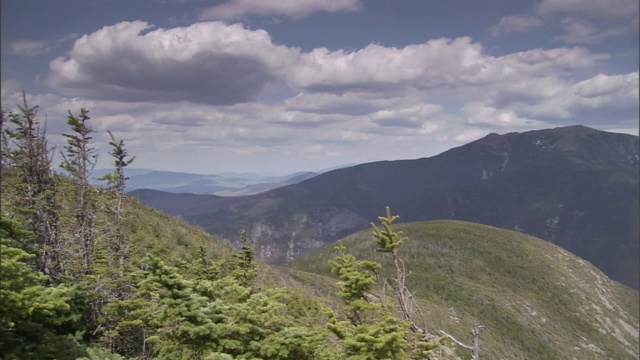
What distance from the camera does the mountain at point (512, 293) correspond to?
97.9m

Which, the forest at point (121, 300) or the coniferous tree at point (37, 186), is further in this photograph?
the coniferous tree at point (37, 186)

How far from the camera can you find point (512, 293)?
124m

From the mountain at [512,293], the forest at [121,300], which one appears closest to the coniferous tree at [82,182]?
the forest at [121,300]

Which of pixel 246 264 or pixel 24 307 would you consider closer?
pixel 24 307

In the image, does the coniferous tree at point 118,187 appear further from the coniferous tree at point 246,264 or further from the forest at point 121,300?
the coniferous tree at point 246,264

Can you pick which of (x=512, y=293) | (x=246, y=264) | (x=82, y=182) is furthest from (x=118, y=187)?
(x=512, y=293)

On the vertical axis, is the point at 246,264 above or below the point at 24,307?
below

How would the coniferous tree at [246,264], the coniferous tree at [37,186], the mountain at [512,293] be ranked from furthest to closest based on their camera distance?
the mountain at [512,293] < the coniferous tree at [246,264] < the coniferous tree at [37,186]

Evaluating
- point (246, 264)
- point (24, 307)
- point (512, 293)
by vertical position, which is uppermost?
point (24, 307)

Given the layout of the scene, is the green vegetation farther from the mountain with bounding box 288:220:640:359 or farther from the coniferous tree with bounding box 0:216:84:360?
the mountain with bounding box 288:220:640:359

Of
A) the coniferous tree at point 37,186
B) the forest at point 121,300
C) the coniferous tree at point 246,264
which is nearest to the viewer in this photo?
the forest at point 121,300

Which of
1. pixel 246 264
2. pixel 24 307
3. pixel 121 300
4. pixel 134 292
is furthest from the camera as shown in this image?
pixel 246 264

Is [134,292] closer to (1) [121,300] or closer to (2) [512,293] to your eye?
(1) [121,300]

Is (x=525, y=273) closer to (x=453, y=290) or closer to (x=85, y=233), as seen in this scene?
(x=453, y=290)
